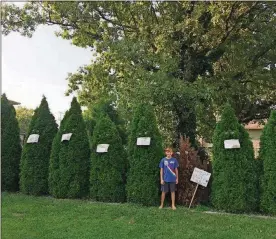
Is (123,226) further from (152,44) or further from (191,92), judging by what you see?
(152,44)

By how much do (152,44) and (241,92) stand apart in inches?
150

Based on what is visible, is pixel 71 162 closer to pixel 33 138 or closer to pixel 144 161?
pixel 33 138

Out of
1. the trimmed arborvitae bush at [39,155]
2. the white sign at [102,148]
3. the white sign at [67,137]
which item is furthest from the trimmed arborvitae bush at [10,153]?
the white sign at [102,148]

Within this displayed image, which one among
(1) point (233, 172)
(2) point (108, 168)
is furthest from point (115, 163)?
(1) point (233, 172)

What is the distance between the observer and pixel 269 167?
818 centimetres

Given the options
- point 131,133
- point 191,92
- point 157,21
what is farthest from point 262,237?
point 157,21

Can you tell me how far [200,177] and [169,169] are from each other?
29.1 inches

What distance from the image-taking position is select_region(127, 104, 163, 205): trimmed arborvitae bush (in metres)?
8.95

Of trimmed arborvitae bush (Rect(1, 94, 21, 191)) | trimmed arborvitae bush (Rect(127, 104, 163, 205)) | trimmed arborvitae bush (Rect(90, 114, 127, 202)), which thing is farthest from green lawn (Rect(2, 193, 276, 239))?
trimmed arborvitae bush (Rect(1, 94, 21, 191))

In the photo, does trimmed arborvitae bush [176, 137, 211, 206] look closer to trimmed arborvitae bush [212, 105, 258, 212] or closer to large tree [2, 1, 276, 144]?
trimmed arborvitae bush [212, 105, 258, 212]

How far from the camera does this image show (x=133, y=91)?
479 inches

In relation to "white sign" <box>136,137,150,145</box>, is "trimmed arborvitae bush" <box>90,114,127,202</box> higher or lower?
lower

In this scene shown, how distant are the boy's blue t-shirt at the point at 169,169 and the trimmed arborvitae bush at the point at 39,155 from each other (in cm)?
371

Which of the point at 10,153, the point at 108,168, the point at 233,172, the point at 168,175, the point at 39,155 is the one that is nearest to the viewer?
the point at 233,172
